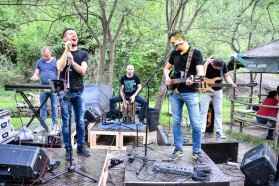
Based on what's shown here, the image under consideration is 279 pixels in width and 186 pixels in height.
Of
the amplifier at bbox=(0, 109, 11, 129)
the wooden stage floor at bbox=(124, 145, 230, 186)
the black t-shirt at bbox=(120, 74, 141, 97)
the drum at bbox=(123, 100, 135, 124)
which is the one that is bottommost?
the wooden stage floor at bbox=(124, 145, 230, 186)

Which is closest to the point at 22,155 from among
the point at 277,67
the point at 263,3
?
the point at 277,67

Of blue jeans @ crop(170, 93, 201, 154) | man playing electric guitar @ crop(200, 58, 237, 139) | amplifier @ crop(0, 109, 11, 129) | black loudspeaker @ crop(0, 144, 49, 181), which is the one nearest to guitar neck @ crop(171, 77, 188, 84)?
blue jeans @ crop(170, 93, 201, 154)

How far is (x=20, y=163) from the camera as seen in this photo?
2.51 metres

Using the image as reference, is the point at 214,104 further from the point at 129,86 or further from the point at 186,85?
the point at 129,86

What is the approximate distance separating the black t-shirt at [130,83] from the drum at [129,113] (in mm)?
405

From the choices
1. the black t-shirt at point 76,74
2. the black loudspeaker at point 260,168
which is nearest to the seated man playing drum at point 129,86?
the black t-shirt at point 76,74

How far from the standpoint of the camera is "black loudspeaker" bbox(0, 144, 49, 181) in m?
2.50

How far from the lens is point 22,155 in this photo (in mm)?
2572

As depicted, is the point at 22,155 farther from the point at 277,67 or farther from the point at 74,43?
the point at 277,67

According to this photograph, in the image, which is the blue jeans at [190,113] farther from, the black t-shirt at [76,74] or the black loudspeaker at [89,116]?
the black loudspeaker at [89,116]

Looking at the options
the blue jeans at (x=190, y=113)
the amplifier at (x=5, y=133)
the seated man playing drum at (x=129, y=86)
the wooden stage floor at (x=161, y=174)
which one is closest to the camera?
the wooden stage floor at (x=161, y=174)

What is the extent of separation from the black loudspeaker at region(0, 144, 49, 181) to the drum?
292 centimetres

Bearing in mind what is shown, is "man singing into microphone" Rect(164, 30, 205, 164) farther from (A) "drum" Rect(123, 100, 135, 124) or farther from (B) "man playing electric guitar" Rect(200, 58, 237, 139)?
(A) "drum" Rect(123, 100, 135, 124)

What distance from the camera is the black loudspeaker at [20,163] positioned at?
98.6 inches
